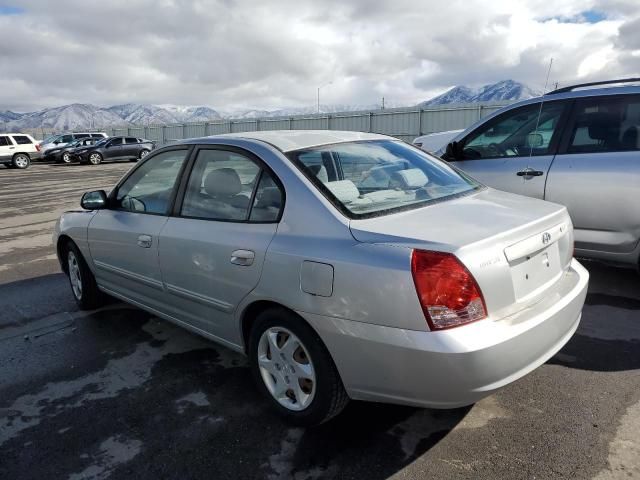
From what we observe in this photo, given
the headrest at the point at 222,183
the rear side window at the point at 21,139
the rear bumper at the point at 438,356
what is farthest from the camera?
the rear side window at the point at 21,139

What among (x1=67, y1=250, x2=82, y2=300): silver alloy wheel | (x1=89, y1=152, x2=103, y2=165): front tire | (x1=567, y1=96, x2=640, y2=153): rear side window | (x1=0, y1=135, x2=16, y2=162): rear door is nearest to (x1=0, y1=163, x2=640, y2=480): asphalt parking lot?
(x1=67, y1=250, x2=82, y2=300): silver alloy wheel

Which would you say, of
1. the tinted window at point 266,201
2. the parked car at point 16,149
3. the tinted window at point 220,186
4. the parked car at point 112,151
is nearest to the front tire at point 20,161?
the parked car at point 16,149

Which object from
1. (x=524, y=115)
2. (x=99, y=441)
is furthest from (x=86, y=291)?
(x=524, y=115)

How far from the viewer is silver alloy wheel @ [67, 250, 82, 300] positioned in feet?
15.3

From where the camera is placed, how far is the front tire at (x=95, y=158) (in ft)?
92.3

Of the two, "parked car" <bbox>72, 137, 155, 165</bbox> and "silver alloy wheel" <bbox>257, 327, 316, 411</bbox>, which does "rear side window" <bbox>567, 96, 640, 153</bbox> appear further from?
"parked car" <bbox>72, 137, 155, 165</bbox>

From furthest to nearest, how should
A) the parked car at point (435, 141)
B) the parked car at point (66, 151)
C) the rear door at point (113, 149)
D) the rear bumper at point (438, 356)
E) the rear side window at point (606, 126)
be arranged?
the parked car at point (66, 151) → the rear door at point (113, 149) → the parked car at point (435, 141) → the rear side window at point (606, 126) → the rear bumper at point (438, 356)

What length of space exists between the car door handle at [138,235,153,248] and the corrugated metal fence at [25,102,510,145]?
14983 millimetres

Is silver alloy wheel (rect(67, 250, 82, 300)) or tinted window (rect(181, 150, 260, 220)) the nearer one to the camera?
tinted window (rect(181, 150, 260, 220))

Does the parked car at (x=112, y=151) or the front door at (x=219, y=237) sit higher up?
the parked car at (x=112, y=151)

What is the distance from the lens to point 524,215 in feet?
8.81

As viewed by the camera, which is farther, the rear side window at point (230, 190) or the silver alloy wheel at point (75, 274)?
the silver alloy wheel at point (75, 274)

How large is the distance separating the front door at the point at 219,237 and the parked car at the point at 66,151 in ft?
95.4

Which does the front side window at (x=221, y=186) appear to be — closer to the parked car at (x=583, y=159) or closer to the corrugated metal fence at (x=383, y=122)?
the parked car at (x=583, y=159)
